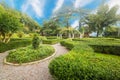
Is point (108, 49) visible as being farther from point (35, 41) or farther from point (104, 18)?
point (104, 18)

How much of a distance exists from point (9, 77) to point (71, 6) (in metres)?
38.7

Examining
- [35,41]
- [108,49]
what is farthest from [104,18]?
[35,41]

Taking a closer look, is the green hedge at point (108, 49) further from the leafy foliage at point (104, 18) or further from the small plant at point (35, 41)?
the leafy foliage at point (104, 18)

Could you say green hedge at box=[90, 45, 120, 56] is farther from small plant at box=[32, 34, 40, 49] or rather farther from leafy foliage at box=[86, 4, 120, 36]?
leafy foliage at box=[86, 4, 120, 36]

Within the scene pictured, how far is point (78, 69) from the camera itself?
367 centimetres

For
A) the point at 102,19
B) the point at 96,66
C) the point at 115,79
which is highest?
the point at 102,19

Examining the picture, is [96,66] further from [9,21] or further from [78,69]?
[9,21]

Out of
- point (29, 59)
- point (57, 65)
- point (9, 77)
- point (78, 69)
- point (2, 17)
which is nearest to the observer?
point (78, 69)

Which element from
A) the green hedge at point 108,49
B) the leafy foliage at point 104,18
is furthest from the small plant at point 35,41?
the leafy foliage at point 104,18

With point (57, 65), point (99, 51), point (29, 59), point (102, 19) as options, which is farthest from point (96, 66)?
point (102, 19)

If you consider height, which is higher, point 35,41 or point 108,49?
point 35,41

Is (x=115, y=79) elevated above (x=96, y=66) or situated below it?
below

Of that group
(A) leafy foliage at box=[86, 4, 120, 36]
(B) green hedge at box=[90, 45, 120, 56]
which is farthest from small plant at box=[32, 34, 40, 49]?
(A) leafy foliage at box=[86, 4, 120, 36]

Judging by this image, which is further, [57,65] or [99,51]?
[99,51]
